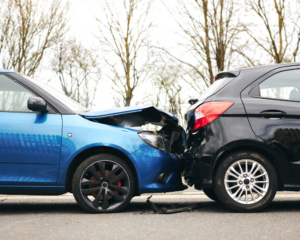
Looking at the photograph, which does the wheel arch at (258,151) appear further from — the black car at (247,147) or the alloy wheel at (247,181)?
the alloy wheel at (247,181)

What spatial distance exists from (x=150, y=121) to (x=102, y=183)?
1.15 meters

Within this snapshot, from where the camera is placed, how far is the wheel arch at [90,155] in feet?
15.2

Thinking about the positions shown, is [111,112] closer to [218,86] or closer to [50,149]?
[50,149]

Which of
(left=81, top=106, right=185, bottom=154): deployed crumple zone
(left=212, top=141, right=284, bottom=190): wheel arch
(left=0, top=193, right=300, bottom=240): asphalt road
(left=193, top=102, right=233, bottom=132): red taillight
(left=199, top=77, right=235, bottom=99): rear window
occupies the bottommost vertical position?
(left=0, top=193, right=300, bottom=240): asphalt road

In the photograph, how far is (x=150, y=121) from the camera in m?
5.26

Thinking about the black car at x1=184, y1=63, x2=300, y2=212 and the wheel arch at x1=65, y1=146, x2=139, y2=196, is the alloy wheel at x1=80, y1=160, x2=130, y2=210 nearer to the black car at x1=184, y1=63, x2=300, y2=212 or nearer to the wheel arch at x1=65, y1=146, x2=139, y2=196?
the wheel arch at x1=65, y1=146, x2=139, y2=196

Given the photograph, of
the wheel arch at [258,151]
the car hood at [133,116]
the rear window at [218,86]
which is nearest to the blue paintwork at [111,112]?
the car hood at [133,116]

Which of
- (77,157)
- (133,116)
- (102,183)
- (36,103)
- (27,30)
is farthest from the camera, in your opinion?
(27,30)

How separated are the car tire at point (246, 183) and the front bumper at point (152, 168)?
0.56 metres

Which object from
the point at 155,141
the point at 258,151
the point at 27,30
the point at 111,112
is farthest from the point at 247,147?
the point at 27,30

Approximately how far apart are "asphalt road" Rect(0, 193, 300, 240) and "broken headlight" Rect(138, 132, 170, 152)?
2.60 ft

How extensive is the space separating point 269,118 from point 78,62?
19.0m

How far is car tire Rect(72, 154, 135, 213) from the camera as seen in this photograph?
4.52 metres

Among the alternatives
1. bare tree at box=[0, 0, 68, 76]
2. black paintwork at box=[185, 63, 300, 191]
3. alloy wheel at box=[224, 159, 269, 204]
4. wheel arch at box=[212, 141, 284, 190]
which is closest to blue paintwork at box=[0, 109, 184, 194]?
black paintwork at box=[185, 63, 300, 191]
